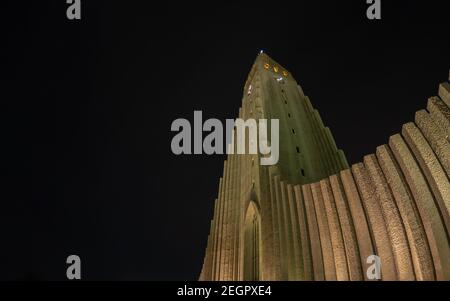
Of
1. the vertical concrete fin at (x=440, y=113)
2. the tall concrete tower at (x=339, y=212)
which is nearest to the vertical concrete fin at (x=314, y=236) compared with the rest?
the tall concrete tower at (x=339, y=212)

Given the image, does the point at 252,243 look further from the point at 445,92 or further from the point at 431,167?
the point at 445,92

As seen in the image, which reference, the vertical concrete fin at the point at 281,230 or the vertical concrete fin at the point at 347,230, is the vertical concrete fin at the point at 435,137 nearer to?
the vertical concrete fin at the point at 347,230

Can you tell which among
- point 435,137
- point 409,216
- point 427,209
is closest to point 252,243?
point 409,216

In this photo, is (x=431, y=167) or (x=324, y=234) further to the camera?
(x=324, y=234)

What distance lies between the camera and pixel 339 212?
12.3m

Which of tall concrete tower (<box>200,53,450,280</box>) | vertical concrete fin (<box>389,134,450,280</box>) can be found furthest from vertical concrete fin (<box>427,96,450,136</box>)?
vertical concrete fin (<box>389,134,450,280</box>)

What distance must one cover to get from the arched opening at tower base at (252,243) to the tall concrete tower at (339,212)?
1.8 inches

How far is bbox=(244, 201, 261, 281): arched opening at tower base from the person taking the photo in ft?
55.1

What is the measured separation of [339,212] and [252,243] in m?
6.38

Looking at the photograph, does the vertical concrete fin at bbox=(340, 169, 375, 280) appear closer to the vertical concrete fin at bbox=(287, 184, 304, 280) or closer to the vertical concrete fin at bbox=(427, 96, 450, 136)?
the vertical concrete fin at bbox=(287, 184, 304, 280)
